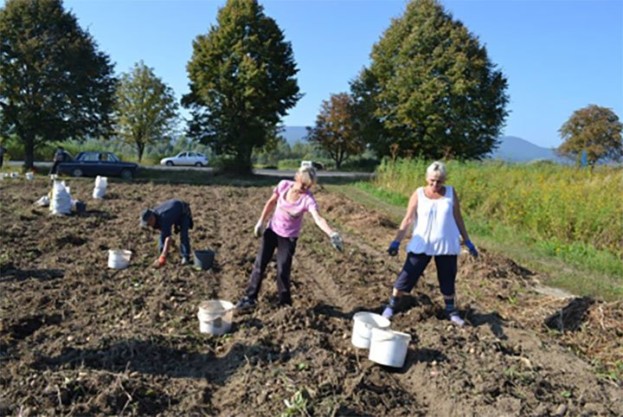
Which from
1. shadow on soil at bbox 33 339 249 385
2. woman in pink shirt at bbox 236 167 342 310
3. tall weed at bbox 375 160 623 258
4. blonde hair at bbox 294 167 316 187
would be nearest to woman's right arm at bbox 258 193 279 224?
woman in pink shirt at bbox 236 167 342 310

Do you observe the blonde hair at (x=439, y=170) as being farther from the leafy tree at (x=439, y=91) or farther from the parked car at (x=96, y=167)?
the leafy tree at (x=439, y=91)

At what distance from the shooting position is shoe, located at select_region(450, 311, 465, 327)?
187 inches

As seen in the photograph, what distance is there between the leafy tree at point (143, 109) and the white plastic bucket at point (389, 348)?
38.8 m

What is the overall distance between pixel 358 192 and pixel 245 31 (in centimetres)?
1179

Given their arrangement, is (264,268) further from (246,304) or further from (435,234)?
(435,234)

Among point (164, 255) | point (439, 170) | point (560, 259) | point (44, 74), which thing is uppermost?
point (44, 74)

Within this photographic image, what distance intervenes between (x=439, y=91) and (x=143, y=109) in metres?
24.7

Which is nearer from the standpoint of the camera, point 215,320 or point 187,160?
point 215,320

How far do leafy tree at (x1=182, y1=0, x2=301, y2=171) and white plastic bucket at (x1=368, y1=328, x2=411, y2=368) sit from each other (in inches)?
829

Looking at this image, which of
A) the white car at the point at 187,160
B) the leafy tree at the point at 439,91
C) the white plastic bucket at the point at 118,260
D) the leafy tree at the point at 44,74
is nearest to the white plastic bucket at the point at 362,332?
the white plastic bucket at the point at 118,260

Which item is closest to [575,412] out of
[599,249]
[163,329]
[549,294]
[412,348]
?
[412,348]

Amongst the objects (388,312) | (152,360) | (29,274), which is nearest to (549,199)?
(388,312)

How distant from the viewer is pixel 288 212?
478 cm

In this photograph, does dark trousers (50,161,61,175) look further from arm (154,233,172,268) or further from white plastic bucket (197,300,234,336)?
white plastic bucket (197,300,234,336)
